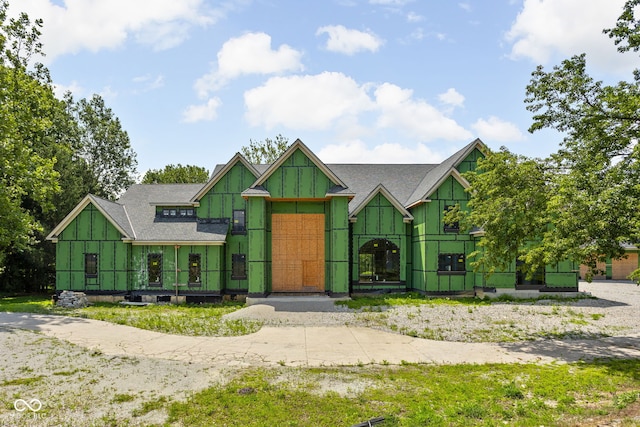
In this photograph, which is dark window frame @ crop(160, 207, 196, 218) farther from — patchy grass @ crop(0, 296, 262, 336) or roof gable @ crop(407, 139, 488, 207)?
roof gable @ crop(407, 139, 488, 207)

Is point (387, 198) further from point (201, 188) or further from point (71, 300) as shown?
point (71, 300)

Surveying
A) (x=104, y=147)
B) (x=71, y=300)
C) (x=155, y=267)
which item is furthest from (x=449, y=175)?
(x=104, y=147)

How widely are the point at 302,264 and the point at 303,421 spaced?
640 inches

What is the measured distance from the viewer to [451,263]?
22.2 meters

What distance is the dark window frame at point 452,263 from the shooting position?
2217cm

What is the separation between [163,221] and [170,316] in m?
8.17

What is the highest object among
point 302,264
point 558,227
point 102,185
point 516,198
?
point 102,185

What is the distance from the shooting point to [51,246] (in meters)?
27.0

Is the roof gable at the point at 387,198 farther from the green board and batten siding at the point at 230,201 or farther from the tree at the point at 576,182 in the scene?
the tree at the point at 576,182

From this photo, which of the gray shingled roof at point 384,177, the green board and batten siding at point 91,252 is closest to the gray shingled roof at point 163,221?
the green board and batten siding at point 91,252

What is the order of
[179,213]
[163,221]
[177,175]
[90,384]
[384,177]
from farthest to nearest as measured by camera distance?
[177,175] → [384,177] → [179,213] → [163,221] → [90,384]

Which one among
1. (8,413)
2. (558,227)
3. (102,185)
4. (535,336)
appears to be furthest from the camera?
(102,185)

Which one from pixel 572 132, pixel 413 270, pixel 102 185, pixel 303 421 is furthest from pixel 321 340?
pixel 102 185

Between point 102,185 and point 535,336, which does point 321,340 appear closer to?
point 535,336
